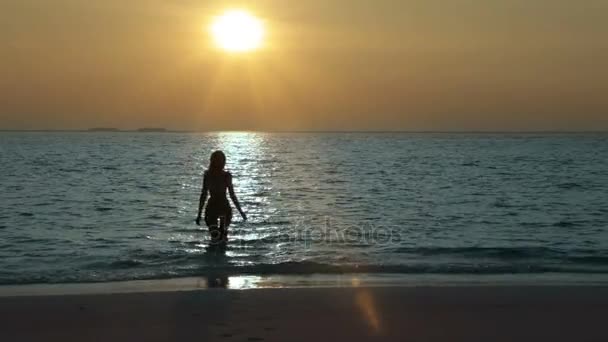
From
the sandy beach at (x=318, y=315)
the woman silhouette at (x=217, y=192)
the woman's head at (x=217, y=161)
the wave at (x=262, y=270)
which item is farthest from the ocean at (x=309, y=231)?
the sandy beach at (x=318, y=315)

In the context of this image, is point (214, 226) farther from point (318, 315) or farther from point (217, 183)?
point (318, 315)

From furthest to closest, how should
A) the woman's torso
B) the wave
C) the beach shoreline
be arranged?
the woman's torso < the wave < the beach shoreline

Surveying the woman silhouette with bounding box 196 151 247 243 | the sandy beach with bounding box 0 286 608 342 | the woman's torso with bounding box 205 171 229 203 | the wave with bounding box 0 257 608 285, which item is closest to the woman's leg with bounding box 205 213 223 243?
the woman silhouette with bounding box 196 151 247 243

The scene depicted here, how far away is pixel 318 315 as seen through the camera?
822 centimetres

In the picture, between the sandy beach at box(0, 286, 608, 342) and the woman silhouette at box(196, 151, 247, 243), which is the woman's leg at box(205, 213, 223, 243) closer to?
the woman silhouette at box(196, 151, 247, 243)

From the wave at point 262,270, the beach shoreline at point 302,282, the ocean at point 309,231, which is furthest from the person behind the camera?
the ocean at point 309,231

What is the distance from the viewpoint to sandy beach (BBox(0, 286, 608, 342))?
737cm

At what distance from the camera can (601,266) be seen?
12.9 metres

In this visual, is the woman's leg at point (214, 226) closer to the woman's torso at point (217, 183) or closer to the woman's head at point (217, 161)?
the woman's torso at point (217, 183)

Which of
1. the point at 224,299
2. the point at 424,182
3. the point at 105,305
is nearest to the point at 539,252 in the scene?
the point at 224,299

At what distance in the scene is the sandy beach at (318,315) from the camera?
7367 mm

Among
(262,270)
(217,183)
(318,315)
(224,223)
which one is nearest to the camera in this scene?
(318,315)

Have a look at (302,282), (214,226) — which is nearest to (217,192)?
(214,226)

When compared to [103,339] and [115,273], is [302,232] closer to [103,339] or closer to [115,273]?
[115,273]
